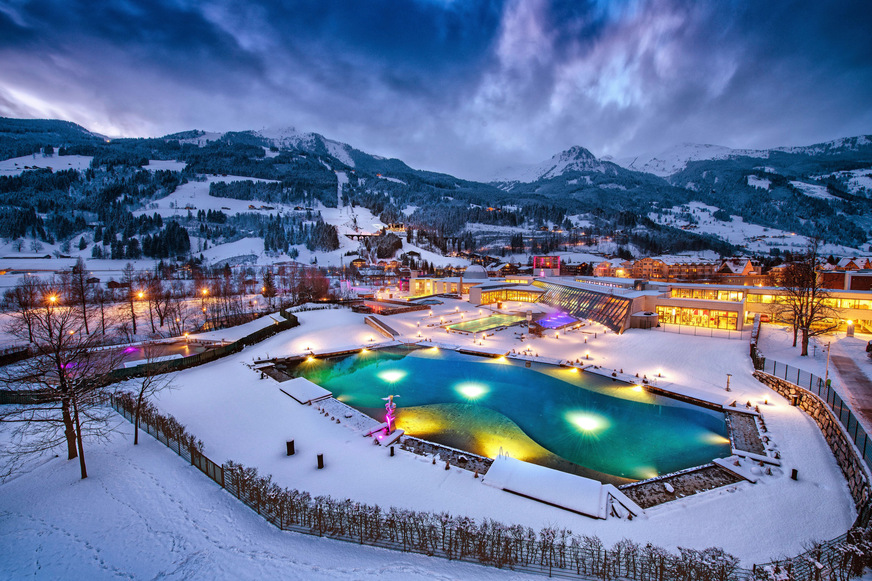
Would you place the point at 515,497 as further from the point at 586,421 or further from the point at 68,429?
the point at 68,429

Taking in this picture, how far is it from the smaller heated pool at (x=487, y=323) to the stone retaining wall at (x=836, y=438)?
68.4ft

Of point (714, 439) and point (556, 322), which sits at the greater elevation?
point (556, 322)

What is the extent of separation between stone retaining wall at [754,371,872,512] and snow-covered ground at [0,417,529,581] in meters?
10.3

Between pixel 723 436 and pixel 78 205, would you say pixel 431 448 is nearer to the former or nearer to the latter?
pixel 723 436

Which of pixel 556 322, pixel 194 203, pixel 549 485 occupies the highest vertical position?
pixel 194 203

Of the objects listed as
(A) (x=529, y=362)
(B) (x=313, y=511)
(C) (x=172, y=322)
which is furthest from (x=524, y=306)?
(C) (x=172, y=322)

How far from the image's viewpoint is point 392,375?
2297cm

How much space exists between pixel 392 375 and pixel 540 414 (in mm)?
10443

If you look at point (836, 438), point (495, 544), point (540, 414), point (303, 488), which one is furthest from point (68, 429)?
point (836, 438)

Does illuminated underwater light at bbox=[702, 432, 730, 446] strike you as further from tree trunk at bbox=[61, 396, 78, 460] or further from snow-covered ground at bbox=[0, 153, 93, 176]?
snow-covered ground at bbox=[0, 153, 93, 176]

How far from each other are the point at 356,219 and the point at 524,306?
13094 centimetres

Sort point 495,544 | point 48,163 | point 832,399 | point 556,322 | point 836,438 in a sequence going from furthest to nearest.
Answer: point 48,163
point 556,322
point 832,399
point 836,438
point 495,544

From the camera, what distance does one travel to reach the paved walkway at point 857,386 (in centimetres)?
1306

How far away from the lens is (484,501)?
387 inches
